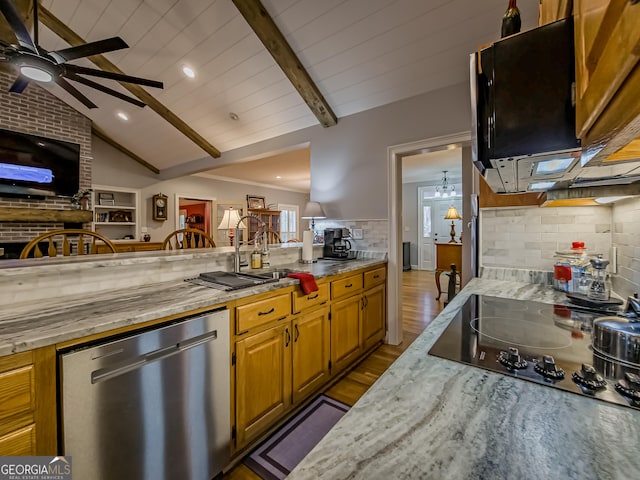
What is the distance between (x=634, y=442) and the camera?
44 cm

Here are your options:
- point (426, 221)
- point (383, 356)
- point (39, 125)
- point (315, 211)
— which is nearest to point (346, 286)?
point (383, 356)

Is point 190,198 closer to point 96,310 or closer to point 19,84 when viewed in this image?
point 19,84

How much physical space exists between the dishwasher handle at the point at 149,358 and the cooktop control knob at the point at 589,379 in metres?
1.26

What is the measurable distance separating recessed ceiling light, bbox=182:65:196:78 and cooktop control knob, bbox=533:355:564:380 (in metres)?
3.94

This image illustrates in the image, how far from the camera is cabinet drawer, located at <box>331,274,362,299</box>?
85.1 inches

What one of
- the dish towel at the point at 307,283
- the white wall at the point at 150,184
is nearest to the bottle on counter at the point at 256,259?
the dish towel at the point at 307,283

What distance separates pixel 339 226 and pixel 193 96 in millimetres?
2535

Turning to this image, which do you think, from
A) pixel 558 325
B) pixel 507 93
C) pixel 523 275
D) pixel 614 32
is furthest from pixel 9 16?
pixel 523 275

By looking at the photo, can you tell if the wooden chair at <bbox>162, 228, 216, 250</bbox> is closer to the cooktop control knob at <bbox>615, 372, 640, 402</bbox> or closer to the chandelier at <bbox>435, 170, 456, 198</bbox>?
the cooktop control knob at <bbox>615, 372, 640, 402</bbox>

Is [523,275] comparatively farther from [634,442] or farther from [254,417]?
[254,417]

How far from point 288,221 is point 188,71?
5.92m

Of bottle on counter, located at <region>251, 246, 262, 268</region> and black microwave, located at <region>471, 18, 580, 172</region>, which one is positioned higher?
black microwave, located at <region>471, 18, 580, 172</region>

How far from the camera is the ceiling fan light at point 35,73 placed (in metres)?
2.14

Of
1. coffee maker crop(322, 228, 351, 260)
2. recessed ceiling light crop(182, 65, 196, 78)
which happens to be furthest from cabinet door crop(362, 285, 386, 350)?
recessed ceiling light crop(182, 65, 196, 78)
